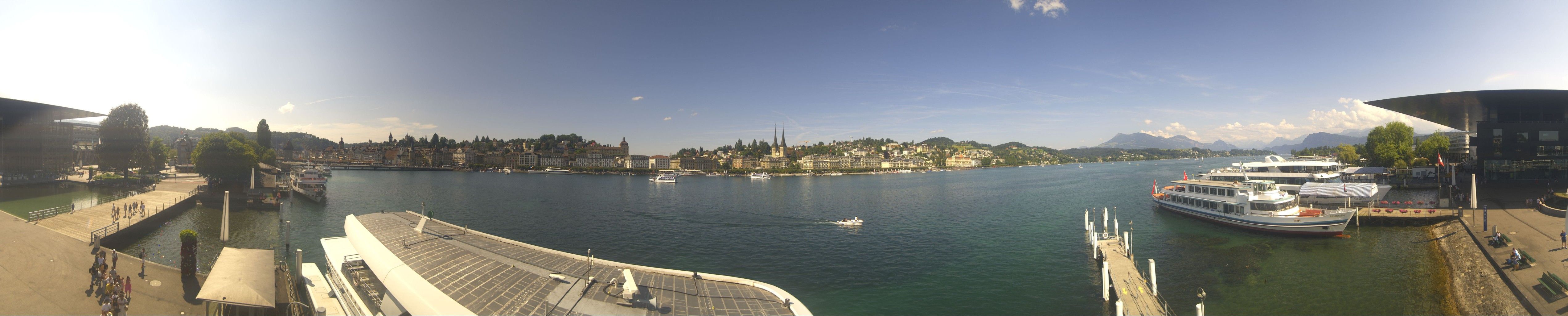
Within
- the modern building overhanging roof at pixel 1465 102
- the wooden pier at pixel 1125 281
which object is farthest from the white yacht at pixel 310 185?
the modern building overhanging roof at pixel 1465 102

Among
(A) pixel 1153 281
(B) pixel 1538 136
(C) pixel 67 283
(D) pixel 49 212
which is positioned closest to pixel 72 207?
(D) pixel 49 212

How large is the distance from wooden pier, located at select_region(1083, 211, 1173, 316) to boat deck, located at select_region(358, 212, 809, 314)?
8.68 meters

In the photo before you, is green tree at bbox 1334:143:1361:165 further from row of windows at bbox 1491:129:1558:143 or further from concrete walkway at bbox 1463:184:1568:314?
concrete walkway at bbox 1463:184:1568:314

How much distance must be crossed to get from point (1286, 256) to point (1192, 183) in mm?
9557

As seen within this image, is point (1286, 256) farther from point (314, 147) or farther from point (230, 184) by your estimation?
point (314, 147)

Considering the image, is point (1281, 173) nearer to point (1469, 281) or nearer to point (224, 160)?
point (1469, 281)

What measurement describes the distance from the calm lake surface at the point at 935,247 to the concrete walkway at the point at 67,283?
8.27 ft

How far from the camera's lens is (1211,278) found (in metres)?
15.2

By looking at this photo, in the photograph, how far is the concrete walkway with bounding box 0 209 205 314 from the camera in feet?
32.7

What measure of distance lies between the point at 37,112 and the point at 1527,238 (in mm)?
→ 66430

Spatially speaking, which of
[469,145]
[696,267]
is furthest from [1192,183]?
[469,145]

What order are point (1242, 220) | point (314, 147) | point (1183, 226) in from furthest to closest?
point (314, 147) → point (1183, 226) → point (1242, 220)

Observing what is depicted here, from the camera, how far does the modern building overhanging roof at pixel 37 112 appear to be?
2292 centimetres

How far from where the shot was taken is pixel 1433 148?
43.0 metres
